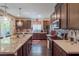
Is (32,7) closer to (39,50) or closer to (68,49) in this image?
(39,50)

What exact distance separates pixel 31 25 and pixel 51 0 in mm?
13364

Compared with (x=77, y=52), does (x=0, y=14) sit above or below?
above

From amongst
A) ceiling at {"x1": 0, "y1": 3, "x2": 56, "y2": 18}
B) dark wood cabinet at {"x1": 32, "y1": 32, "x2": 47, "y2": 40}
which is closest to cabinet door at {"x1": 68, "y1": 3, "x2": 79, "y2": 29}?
ceiling at {"x1": 0, "y1": 3, "x2": 56, "y2": 18}

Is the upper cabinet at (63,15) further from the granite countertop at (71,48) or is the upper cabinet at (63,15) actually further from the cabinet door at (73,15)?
the granite countertop at (71,48)

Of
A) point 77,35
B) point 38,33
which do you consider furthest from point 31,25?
point 77,35

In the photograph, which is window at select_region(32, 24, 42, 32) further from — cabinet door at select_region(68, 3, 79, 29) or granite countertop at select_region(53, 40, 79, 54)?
granite countertop at select_region(53, 40, 79, 54)

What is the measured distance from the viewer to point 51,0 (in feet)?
5.02

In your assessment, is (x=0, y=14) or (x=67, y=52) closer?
(x=67, y=52)

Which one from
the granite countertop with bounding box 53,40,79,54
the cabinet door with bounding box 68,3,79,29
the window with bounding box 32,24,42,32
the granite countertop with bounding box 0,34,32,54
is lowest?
the granite countertop with bounding box 0,34,32,54

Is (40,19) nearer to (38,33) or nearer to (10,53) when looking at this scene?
(38,33)

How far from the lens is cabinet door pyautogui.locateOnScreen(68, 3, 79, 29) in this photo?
10.3ft

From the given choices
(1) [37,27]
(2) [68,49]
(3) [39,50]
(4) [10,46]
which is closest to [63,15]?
(2) [68,49]

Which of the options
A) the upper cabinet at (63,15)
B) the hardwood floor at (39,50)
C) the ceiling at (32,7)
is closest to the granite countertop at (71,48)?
the upper cabinet at (63,15)

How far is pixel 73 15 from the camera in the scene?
325 cm
